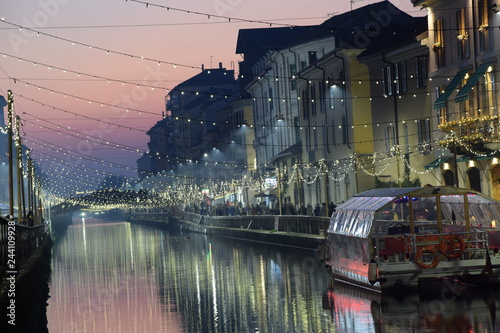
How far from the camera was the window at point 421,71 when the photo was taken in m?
53.4

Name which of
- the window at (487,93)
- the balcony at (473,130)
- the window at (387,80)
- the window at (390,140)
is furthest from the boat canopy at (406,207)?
the window at (387,80)

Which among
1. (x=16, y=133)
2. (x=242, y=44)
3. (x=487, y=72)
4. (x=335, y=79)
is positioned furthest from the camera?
(x=242, y=44)

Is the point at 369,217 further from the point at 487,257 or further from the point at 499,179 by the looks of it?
the point at 499,179

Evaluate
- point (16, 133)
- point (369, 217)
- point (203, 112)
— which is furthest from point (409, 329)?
point (203, 112)

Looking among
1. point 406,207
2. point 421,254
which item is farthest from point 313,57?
point 421,254

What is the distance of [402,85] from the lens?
56.9 metres

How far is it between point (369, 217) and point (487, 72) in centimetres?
1943

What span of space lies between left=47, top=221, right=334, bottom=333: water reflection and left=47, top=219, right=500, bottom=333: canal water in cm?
3

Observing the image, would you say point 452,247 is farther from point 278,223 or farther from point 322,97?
point 322,97

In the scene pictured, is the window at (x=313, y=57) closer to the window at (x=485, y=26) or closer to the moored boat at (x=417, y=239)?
the window at (x=485, y=26)

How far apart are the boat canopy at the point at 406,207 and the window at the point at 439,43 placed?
2061 cm

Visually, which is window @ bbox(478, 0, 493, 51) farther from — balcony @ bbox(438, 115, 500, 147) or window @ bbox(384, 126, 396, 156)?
window @ bbox(384, 126, 396, 156)

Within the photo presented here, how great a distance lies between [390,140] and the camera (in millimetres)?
59969

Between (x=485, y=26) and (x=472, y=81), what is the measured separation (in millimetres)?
2411
